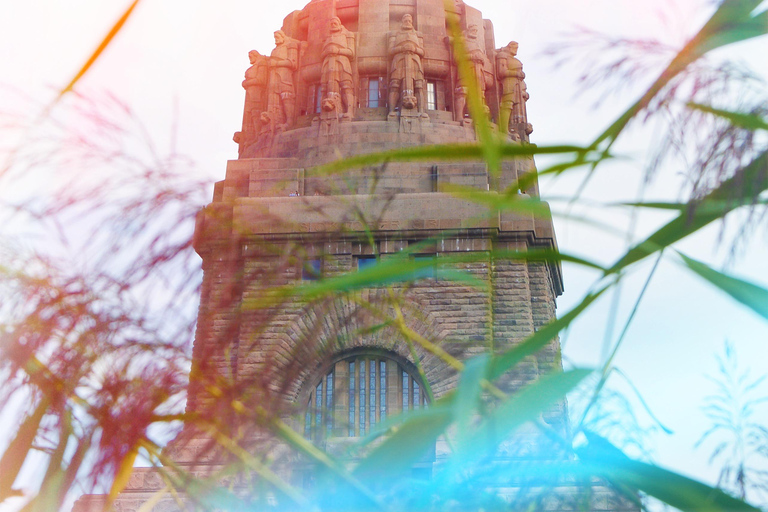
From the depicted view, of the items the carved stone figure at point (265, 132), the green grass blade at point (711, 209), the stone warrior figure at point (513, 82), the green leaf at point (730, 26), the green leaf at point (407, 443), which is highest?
the stone warrior figure at point (513, 82)

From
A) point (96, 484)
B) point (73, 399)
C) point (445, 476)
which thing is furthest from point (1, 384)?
point (445, 476)

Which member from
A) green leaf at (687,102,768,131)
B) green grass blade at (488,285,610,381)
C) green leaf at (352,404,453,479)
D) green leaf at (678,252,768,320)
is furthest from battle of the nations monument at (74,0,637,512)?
green leaf at (687,102,768,131)

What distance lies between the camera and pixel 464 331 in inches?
662

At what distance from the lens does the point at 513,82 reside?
2286 cm

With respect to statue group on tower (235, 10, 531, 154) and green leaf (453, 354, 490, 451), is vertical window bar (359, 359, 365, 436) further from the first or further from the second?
green leaf (453, 354, 490, 451)

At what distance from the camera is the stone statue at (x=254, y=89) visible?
22328mm

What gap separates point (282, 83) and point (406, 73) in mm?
3137

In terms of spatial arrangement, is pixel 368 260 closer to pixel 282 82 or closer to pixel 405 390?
pixel 405 390

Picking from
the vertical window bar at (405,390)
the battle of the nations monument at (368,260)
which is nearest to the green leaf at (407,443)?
the battle of the nations monument at (368,260)

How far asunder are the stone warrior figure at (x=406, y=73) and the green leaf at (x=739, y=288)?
19029mm

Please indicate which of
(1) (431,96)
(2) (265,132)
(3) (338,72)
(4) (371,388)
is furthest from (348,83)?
(4) (371,388)

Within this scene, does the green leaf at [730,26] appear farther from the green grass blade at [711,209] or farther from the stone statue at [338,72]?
the stone statue at [338,72]

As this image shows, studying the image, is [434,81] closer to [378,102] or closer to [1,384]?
[378,102]

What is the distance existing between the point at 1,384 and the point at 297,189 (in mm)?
16409
